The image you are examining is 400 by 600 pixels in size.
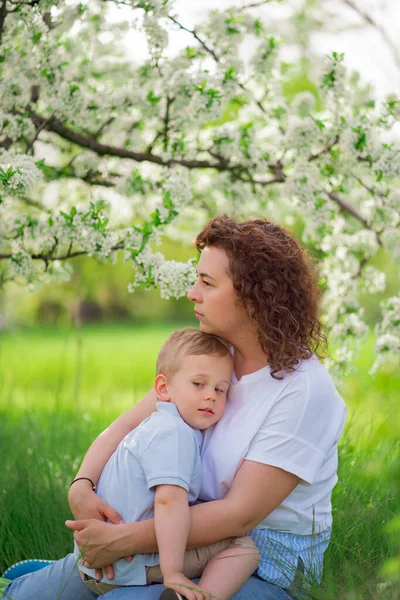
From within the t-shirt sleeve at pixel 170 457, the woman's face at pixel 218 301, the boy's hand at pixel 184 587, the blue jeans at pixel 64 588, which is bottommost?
the blue jeans at pixel 64 588

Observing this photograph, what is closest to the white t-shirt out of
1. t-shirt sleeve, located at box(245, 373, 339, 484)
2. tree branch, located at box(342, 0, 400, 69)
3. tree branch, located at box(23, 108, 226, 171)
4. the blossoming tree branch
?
t-shirt sleeve, located at box(245, 373, 339, 484)

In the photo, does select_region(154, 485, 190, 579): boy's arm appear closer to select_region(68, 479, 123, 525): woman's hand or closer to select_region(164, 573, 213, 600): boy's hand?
select_region(164, 573, 213, 600): boy's hand

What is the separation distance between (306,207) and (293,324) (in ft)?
4.30

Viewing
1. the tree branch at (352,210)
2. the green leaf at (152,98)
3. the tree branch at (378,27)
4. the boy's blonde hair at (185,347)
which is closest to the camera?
the boy's blonde hair at (185,347)

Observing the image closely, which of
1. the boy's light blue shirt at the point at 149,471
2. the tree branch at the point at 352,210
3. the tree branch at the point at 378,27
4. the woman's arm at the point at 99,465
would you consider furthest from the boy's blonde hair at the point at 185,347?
the tree branch at the point at 378,27

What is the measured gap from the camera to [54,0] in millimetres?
3150

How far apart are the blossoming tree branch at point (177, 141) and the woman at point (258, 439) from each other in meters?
0.58

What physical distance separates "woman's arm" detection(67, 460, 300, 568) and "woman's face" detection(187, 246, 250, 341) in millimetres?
472

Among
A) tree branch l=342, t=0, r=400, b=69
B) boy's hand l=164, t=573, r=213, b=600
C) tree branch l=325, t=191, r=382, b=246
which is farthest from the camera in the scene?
tree branch l=342, t=0, r=400, b=69

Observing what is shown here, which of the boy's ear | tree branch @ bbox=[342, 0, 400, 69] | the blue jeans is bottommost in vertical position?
the blue jeans

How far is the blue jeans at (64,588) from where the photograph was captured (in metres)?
2.33

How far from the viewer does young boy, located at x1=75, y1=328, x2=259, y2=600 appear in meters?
2.15

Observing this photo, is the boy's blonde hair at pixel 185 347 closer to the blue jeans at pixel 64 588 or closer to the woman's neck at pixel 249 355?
the woman's neck at pixel 249 355

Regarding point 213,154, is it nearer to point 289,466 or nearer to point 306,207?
point 306,207
